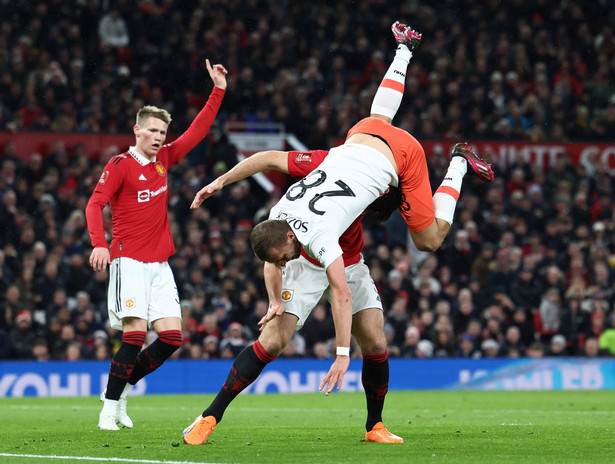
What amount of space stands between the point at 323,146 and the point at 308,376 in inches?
227

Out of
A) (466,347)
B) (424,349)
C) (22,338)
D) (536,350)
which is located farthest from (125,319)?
(536,350)

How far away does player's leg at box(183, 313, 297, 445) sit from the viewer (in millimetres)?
7188

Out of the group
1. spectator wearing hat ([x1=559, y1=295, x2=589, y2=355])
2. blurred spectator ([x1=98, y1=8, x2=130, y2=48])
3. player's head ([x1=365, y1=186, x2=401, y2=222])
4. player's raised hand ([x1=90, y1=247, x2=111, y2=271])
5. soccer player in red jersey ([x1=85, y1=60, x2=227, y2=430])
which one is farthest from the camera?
blurred spectator ([x1=98, y1=8, x2=130, y2=48])

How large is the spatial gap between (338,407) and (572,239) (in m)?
9.64

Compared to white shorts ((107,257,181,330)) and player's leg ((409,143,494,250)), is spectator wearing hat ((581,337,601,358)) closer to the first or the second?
player's leg ((409,143,494,250))

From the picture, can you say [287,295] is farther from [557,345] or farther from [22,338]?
[557,345]

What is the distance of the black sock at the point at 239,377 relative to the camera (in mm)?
7191

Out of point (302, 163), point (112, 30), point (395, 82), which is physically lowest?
point (302, 163)

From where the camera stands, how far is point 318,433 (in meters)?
8.32

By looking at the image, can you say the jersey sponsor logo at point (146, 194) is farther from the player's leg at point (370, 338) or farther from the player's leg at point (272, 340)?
the player's leg at point (370, 338)

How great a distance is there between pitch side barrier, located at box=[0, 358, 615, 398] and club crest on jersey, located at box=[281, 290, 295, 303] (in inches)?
354

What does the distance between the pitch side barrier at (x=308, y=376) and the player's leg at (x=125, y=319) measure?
733cm

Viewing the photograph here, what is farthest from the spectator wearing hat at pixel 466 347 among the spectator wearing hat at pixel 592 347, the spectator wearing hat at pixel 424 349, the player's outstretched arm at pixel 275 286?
the player's outstretched arm at pixel 275 286

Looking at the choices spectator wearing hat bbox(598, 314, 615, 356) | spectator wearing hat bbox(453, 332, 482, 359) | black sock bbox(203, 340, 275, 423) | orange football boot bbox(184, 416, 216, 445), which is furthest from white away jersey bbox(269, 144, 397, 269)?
spectator wearing hat bbox(598, 314, 615, 356)
